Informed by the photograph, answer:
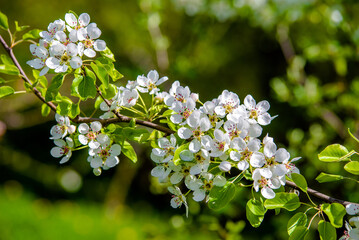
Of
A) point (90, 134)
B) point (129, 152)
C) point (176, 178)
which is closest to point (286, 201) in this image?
point (176, 178)

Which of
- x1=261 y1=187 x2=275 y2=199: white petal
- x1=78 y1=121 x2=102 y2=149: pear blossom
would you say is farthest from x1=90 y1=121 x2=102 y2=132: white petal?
x1=261 y1=187 x2=275 y2=199: white petal

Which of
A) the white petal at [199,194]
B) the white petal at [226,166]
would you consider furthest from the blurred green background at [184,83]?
the white petal at [226,166]

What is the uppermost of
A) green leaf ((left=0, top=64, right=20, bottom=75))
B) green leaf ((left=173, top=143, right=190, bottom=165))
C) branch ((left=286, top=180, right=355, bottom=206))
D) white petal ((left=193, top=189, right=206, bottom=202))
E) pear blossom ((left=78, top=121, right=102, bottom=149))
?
green leaf ((left=0, top=64, right=20, bottom=75))

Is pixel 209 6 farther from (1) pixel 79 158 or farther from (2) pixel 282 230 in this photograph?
(1) pixel 79 158

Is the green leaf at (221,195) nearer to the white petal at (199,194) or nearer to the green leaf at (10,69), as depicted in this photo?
the white petal at (199,194)

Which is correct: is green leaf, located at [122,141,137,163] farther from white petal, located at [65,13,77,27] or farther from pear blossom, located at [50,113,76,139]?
white petal, located at [65,13,77,27]

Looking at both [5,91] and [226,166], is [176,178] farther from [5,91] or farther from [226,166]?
[5,91]
